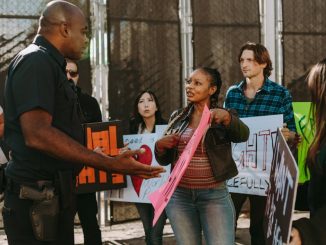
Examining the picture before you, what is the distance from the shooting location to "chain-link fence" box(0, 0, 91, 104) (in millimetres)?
6762

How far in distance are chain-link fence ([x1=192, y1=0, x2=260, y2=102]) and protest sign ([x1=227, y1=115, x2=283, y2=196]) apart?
2.43 m

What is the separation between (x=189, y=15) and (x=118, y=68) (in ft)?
3.87

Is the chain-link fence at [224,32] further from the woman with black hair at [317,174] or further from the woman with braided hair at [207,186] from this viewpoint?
the woman with black hair at [317,174]

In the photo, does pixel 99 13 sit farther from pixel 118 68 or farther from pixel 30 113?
pixel 30 113

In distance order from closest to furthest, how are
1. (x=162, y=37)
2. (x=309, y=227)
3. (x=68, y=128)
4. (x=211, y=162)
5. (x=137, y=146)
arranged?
(x=309, y=227)
(x=68, y=128)
(x=211, y=162)
(x=137, y=146)
(x=162, y=37)

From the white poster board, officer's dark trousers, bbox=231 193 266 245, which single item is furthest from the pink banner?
the white poster board

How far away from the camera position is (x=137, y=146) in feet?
19.4

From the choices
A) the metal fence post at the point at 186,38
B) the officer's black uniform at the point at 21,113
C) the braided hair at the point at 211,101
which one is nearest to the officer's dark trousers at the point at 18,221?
the officer's black uniform at the point at 21,113

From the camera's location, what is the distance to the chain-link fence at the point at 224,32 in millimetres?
7527

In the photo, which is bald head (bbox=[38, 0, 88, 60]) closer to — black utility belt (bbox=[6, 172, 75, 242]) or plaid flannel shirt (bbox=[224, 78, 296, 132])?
black utility belt (bbox=[6, 172, 75, 242])

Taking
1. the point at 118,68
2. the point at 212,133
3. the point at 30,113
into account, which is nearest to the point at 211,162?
the point at 212,133

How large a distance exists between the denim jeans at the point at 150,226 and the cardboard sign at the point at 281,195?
2982 mm

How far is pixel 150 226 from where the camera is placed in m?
5.58

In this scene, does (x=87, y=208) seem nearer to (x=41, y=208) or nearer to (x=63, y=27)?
(x=41, y=208)
